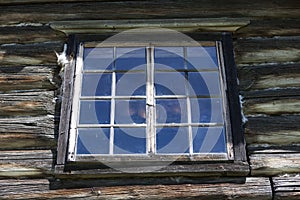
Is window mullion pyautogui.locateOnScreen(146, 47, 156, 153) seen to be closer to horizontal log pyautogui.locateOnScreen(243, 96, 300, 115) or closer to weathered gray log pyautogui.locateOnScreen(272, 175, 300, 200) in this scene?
horizontal log pyautogui.locateOnScreen(243, 96, 300, 115)

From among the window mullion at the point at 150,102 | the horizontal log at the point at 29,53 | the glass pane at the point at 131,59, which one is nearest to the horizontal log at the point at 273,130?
the window mullion at the point at 150,102

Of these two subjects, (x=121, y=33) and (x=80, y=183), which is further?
(x=121, y=33)

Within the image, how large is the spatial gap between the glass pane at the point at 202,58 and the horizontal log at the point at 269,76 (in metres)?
0.25

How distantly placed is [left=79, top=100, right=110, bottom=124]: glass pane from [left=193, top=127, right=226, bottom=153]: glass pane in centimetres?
74

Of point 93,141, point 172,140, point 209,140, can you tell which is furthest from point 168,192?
point 93,141

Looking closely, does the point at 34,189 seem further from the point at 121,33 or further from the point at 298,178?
the point at 298,178

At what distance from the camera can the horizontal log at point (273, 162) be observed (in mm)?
3893

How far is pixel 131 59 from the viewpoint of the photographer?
4.57 metres

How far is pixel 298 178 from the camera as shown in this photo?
385 centimetres

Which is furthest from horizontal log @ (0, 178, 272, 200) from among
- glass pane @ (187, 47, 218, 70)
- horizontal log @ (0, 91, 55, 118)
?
glass pane @ (187, 47, 218, 70)

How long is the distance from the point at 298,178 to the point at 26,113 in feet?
7.31

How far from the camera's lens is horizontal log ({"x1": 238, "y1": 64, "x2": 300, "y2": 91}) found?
14.3 feet

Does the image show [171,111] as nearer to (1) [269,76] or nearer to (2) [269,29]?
(1) [269,76]

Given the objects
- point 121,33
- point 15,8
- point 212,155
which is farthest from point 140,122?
point 15,8
